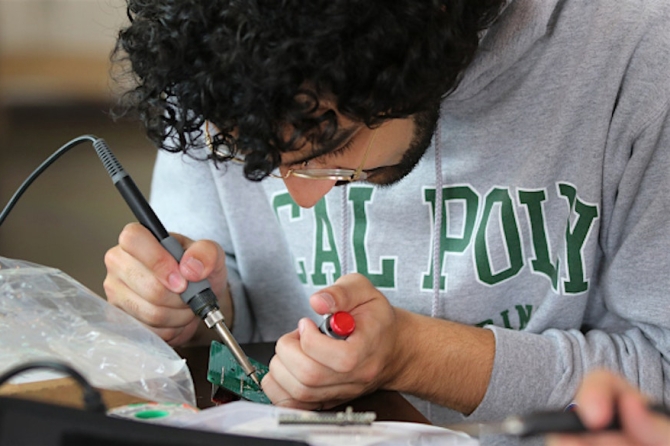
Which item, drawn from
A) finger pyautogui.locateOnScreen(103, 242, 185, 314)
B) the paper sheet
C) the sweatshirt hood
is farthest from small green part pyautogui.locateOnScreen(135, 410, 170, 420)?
the sweatshirt hood

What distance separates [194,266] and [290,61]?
1.13 feet

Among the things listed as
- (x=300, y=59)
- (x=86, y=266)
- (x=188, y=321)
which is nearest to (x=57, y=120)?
(x=86, y=266)

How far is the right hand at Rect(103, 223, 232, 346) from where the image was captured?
95cm

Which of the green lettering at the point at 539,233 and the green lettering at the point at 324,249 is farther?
the green lettering at the point at 324,249

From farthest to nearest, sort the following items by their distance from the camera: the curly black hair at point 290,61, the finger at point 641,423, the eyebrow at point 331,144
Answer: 1. the eyebrow at point 331,144
2. the curly black hair at point 290,61
3. the finger at point 641,423

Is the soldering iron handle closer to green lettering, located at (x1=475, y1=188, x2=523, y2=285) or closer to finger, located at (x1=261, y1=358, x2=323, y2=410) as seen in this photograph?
finger, located at (x1=261, y1=358, x2=323, y2=410)

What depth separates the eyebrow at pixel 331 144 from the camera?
2.58ft

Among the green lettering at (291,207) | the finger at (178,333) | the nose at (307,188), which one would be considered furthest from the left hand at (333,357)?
the green lettering at (291,207)

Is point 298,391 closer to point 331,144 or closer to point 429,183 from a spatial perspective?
point 331,144

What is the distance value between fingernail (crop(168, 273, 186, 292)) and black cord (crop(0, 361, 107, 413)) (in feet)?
1.38

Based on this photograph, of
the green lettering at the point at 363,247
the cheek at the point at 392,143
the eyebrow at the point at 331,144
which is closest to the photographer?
the eyebrow at the point at 331,144

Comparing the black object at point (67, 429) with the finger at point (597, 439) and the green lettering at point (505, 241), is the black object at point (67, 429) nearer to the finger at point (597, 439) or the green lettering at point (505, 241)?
the finger at point (597, 439)

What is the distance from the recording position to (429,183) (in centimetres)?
107

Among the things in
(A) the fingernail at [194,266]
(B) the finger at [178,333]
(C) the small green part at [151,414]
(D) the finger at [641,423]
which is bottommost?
(B) the finger at [178,333]
